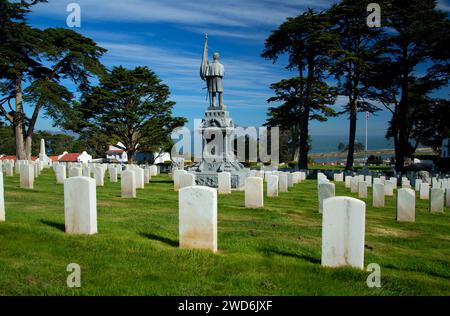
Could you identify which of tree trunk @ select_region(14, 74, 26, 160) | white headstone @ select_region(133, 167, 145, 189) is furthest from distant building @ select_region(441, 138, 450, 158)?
tree trunk @ select_region(14, 74, 26, 160)

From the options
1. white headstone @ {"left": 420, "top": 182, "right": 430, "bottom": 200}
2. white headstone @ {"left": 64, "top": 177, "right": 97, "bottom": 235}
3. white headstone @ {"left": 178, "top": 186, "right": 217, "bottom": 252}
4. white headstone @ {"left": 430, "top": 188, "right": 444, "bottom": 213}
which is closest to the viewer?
white headstone @ {"left": 178, "top": 186, "right": 217, "bottom": 252}

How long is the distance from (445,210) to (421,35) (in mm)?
19859

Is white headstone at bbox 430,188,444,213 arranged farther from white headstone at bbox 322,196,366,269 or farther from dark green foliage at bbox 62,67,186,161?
dark green foliage at bbox 62,67,186,161

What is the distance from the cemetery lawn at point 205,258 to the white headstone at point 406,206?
2.00ft

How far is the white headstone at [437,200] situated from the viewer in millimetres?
11969

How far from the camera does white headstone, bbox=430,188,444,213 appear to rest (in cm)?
1197

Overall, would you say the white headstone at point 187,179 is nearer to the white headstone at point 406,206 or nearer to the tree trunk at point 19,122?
the white headstone at point 406,206

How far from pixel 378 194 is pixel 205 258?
30.0 ft

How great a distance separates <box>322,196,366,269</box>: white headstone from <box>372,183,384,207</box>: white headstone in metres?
7.86

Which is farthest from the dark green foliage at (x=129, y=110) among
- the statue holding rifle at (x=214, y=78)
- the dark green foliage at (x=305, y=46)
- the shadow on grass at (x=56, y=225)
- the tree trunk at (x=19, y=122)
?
the shadow on grass at (x=56, y=225)

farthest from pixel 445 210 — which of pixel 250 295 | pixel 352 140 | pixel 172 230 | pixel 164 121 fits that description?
pixel 164 121

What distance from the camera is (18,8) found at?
30.0 metres

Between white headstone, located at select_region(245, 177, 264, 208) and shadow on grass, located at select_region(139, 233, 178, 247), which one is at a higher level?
white headstone, located at select_region(245, 177, 264, 208)
